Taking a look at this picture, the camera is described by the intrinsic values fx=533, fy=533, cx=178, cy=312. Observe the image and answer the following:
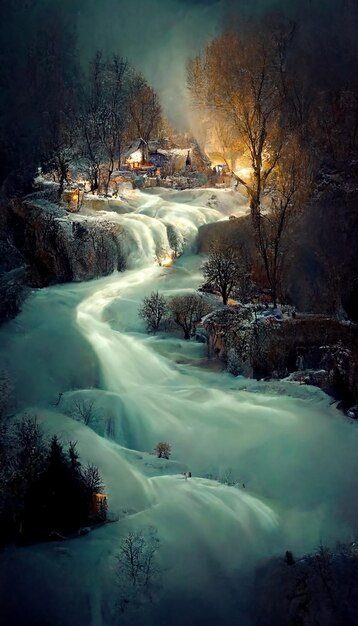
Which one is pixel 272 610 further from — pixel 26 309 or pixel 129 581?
pixel 26 309

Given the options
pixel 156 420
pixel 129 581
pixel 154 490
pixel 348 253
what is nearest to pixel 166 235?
pixel 348 253

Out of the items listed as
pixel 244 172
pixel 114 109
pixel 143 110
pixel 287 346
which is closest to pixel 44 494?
pixel 287 346

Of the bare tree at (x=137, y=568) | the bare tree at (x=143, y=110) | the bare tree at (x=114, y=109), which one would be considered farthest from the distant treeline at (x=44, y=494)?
the bare tree at (x=143, y=110)

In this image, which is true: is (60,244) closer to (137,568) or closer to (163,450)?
(163,450)

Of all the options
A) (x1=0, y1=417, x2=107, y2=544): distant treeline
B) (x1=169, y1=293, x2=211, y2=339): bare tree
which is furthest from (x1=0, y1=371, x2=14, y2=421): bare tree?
(x1=169, y1=293, x2=211, y2=339): bare tree

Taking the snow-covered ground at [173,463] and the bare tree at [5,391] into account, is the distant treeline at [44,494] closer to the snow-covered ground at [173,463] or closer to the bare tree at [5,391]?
the snow-covered ground at [173,463]

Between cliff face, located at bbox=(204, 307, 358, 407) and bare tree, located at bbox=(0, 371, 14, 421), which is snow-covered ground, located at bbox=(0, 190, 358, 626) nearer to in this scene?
bare tree, located at bbox=(0, 371, 14, 421)

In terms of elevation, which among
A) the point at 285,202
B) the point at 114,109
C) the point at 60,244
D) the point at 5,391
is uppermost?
the point at 114,109
